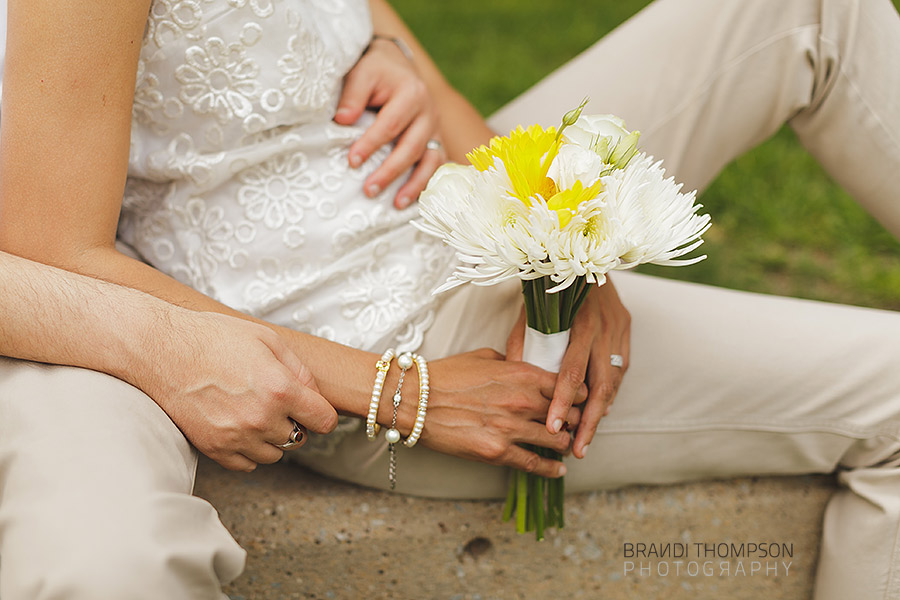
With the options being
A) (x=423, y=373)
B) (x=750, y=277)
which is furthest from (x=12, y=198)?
(x=750, y=277)

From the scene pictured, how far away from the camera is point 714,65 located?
5.72 ft

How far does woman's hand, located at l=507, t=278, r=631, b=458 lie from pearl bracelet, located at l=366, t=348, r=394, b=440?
0.77 ft

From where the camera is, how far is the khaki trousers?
3.10 ft

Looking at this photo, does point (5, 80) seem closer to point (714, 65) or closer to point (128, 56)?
point (128, 56)

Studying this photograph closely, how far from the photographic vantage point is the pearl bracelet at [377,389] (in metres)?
1.29

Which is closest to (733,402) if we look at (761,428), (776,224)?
(761,428)

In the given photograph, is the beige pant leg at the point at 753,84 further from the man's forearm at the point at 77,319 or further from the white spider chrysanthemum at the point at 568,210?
the man's forearm at the point at 77,319

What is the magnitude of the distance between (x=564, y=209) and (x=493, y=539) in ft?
2.70

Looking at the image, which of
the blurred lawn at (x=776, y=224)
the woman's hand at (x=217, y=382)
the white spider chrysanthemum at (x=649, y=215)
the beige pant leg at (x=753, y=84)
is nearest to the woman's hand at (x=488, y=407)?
the woman's hand at (x=217, y=382)

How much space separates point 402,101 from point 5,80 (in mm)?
693

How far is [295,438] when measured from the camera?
4.01 feet

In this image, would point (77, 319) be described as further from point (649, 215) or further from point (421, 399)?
point (649, 215)

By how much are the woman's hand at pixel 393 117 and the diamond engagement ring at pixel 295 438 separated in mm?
466

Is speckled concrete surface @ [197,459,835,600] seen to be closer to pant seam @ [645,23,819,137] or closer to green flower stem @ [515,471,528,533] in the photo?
green flower stem @ [515,471,528,533]
